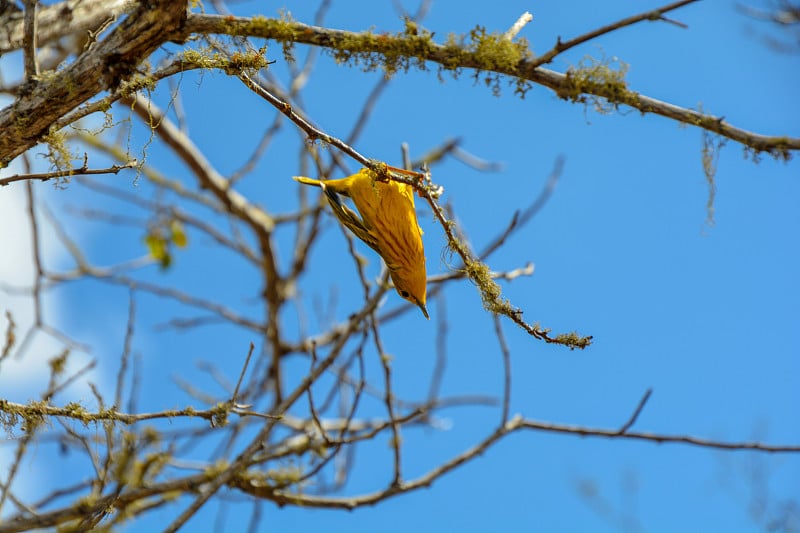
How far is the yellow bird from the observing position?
112 inches

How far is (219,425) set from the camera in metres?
2.30

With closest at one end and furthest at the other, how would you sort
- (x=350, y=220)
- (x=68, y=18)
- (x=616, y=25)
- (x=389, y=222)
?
(x=616, y=25), (x=389, y=222), (x=350, y=220), (x=68, y=18)

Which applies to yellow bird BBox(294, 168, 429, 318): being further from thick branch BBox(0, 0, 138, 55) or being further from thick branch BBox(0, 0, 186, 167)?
thick branch BBox(0, 0, 138, 55)

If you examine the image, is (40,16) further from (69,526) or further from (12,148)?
(69,526)

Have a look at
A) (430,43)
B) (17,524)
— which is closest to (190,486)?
(17,524)

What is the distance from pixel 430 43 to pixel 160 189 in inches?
153

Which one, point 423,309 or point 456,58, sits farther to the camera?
point 423,309

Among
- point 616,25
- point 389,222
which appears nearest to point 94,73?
point 389,222

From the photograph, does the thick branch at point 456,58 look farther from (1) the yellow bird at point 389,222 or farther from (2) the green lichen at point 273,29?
(1) the yellow bird at point 389,222

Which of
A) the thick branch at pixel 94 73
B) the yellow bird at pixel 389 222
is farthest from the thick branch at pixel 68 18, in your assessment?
the thick branch at pixel 94 73

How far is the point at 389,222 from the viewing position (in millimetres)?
2900

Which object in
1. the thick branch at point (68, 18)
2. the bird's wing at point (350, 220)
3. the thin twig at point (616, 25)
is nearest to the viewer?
the thin twig at point (616, 25)

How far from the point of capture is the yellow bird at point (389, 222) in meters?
2.84

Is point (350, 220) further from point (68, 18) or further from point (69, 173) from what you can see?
point (68, 18)
